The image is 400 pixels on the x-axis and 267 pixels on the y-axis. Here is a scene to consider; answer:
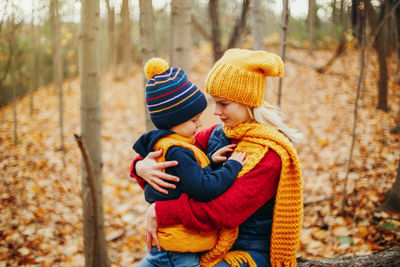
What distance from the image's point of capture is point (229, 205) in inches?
59.9

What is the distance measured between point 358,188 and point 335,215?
2.56 ft

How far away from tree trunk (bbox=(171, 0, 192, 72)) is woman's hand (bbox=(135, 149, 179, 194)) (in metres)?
1.47

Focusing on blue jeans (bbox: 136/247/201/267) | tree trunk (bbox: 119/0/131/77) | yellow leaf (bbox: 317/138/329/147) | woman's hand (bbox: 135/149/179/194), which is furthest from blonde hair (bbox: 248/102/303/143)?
yellow leaf (bbox: 317/138/329/147)

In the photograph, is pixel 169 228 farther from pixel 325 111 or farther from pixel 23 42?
pixel 23 42

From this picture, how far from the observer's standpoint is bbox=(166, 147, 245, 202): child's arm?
1.50 m

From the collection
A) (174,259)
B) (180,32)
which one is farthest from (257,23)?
(174,259)

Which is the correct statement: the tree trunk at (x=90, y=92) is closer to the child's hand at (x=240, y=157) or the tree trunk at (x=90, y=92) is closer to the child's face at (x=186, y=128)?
the child's face at (x=186, y=128)

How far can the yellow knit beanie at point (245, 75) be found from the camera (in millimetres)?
1658

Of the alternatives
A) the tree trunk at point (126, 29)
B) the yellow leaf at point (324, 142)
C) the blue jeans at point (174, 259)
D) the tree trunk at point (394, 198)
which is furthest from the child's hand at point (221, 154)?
the yellow leaf at point (324, 142)

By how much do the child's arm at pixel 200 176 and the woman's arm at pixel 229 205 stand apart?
5cm

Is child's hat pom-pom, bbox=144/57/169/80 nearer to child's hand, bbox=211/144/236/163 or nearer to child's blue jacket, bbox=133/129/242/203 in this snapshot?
child's blue jacket, bbox=133/129/242/203

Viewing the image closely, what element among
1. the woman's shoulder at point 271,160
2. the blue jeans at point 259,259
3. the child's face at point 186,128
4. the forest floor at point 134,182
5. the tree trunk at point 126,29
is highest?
the tree trunk at point 126,29

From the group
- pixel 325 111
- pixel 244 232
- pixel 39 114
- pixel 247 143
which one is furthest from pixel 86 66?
pixel 39 114

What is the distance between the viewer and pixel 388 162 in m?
4.83
